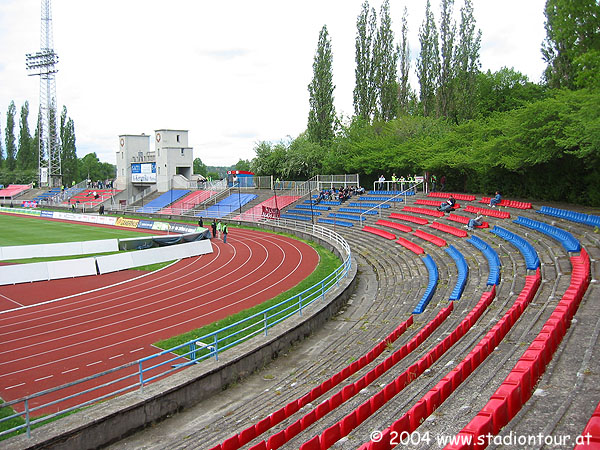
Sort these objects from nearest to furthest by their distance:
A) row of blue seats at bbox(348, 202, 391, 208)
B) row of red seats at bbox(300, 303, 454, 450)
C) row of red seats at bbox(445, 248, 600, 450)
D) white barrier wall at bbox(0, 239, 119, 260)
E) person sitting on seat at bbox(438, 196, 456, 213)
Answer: row of red seats at bbox(445, 248, 600, 450) < row of red seats at bbox(300, 303, 454, 450) < white barrier wall at bbox(0, 239, 119, 260) < person sitting on seat at bbox(438, 196, 456, 213) < row of blue seats at bbox(348, 202, 391, 208)

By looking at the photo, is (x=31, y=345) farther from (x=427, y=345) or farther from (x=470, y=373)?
(x=470, y=373)

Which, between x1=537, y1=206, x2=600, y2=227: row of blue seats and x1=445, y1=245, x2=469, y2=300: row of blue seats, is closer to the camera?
x1=445, y1=245, x2=469, y2=300: row of blue seats

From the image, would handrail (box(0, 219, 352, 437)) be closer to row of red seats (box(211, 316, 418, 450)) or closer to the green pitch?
row of red seats (box(211, 316, 418, 450))

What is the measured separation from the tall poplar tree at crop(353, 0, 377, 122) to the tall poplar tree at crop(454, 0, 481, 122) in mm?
9671

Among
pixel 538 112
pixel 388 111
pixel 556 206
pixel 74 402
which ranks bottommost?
pixel 74 402

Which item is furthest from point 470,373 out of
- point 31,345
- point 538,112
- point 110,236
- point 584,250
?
point 110,236

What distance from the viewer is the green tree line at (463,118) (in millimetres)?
23781

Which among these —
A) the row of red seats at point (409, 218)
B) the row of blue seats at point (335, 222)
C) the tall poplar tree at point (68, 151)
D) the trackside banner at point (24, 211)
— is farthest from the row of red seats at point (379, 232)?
the tall poplar tree at point (68, 151)

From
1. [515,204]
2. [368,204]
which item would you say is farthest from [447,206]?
[368,204]

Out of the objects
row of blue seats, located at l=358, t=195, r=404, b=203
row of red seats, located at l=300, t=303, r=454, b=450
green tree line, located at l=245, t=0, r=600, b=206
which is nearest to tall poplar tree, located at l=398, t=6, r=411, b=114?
green tree line, located at l=245, t=0, r=600, b=206

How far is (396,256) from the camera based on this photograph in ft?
83.1

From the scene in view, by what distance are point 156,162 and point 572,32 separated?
173 ft

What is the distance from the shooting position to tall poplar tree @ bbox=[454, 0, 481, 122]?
47.3m

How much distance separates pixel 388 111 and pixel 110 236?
3268cm
